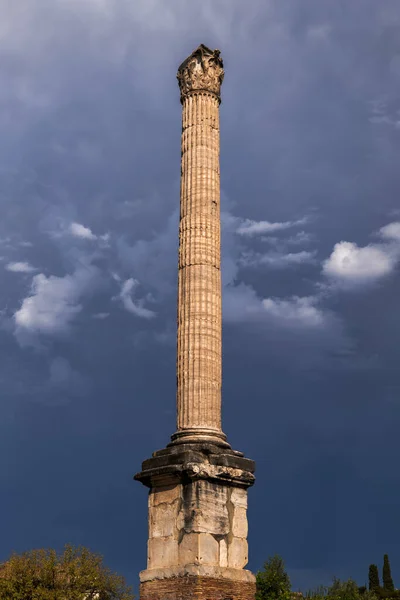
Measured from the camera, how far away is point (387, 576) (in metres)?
69.0

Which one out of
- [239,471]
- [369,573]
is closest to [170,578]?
[239,471]

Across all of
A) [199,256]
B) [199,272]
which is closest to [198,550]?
[199,272]

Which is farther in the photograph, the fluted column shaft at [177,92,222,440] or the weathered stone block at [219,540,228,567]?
the fluted column shaft at [177,92,222,440]

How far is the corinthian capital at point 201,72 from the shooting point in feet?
59.3

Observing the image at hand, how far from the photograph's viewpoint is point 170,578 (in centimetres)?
1392

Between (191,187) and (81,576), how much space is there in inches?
964

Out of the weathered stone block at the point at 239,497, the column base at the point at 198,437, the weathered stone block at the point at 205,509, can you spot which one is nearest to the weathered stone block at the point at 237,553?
the weathered stone block at the point at 205,509

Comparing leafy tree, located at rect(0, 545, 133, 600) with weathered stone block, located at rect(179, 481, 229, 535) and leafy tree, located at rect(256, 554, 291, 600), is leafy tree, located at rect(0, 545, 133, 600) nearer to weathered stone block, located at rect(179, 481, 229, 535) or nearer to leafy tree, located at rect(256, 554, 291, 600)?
leafy tree, located at rect(256, 554, 291, 600)

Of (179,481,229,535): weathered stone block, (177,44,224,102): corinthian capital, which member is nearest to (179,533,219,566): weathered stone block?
(179,481,229,535): weathered stone block

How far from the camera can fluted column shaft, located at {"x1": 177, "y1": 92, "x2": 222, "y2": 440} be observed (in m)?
15.6

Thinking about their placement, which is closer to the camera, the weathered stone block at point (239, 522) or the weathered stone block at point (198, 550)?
the weathered stone block at point (198, 550)

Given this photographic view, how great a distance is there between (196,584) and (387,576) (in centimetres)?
6051

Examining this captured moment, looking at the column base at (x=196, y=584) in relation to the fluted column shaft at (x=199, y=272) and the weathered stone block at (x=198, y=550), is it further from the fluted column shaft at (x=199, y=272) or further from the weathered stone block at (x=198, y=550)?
the fluted column shaft at (x=199, y=272)

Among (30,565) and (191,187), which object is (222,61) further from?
(30,565)
